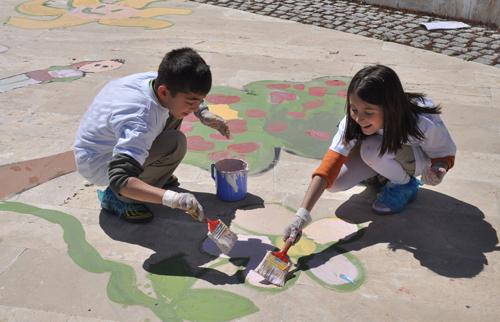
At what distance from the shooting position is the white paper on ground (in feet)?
22.2

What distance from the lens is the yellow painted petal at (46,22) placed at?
667 cm

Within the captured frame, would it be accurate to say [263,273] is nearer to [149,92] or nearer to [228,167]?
[228,167]

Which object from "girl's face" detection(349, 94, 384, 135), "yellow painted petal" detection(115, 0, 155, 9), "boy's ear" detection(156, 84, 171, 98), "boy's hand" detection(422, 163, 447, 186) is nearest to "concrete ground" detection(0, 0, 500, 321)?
"boy's hand" detection(422, 163, 447, 186)

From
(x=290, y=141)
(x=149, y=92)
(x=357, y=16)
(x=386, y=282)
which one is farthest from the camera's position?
(x=357, y=16)

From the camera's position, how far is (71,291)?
255cm

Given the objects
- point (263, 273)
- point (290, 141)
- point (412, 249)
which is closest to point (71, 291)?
point (263, 273)

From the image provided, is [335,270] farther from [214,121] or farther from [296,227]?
[214,121]

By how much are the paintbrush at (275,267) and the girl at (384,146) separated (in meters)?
0.09

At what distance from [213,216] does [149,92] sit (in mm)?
786

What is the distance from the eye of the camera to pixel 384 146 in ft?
9.45

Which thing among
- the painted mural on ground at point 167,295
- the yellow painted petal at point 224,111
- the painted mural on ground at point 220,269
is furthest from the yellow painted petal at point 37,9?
the painted mural on ground at point 167,295

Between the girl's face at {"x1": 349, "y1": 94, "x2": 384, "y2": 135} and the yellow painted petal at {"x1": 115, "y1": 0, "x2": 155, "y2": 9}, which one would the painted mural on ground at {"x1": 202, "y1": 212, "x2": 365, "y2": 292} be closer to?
the girl's face at {"x1": 349, "y1": 94, "x2": 384, "y2": 135}

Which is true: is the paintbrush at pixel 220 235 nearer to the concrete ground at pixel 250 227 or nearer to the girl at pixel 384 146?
the concrete ground at pixel 250 227

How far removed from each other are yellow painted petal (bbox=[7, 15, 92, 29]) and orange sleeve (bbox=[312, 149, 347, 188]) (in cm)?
483
